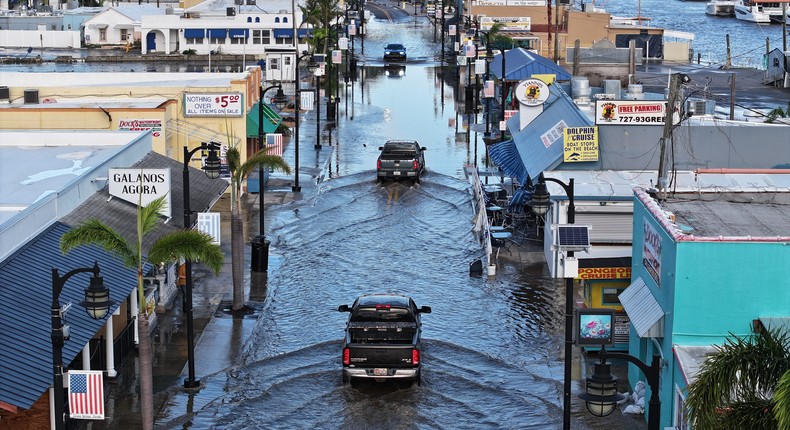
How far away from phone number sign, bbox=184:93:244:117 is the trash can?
12.1 metres

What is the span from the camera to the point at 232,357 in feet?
102

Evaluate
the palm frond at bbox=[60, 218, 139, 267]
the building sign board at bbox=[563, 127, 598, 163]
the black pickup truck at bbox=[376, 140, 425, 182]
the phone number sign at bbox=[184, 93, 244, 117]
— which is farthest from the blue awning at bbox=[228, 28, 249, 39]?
the palm frond at bbox=[60, 218, 139, 267]

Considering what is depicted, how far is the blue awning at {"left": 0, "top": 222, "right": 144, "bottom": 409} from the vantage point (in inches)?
873

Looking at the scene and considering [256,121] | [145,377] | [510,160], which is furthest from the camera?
[256,121]

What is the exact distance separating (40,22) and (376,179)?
294 feet

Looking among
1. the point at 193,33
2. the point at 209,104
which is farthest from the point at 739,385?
the point at 193,33

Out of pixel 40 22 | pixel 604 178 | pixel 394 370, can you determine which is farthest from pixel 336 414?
pixel 40 22

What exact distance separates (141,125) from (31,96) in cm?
548

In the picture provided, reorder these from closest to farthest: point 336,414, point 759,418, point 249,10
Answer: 1. point 759,418
2. point 336,414
3. point 249,10

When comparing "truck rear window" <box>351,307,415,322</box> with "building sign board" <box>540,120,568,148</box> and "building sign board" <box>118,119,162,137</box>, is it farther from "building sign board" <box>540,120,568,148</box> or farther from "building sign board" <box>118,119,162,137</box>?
"building sign board" <box>118,119,162,137</box>

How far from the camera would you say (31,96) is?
156ft

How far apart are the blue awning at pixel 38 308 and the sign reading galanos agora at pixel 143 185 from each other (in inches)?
Answer: 119

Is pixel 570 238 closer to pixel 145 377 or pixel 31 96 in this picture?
pixel 145 377

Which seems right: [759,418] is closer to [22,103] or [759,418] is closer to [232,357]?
[232,357]
